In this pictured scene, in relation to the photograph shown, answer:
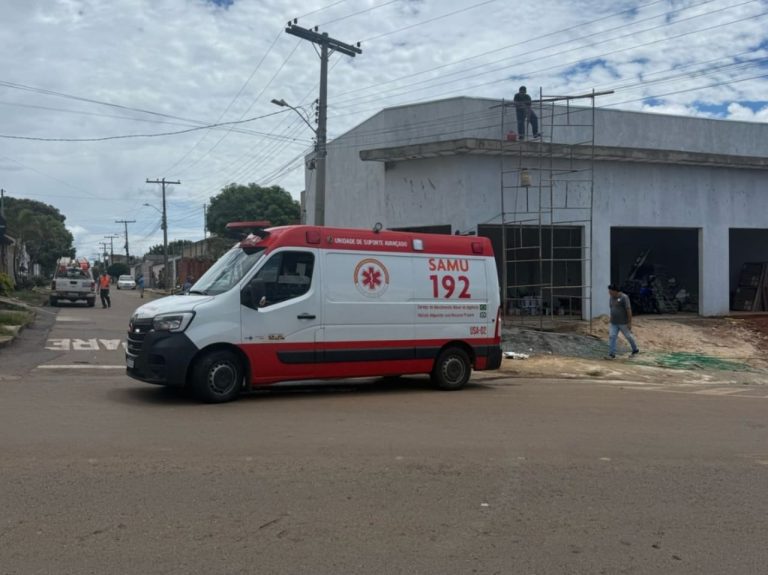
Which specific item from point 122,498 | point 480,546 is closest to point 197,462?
point 122,498

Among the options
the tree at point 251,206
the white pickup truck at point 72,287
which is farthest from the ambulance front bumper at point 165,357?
the tree at point 251,206

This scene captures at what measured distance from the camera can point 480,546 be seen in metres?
4.61

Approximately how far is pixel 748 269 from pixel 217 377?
20.5 meters

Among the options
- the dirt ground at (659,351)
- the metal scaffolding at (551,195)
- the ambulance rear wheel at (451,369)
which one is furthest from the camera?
the metal scaffolding at (551,195)

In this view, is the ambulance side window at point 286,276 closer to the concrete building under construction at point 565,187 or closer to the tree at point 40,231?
the concrete building under construction at point 565,187

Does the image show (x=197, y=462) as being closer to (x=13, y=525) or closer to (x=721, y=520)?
(x=13, y=525)

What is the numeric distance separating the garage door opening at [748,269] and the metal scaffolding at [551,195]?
20.2ft

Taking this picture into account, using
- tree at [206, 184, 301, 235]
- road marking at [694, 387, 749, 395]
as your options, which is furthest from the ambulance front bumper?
tree at [206, 184, 301, 235]

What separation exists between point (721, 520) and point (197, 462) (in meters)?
4.26

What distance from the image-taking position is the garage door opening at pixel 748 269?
74.9 ft

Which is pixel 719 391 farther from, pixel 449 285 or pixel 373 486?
pixel 373 486

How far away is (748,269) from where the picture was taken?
2386cm

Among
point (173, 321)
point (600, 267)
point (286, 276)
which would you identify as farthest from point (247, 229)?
point (600, 267)

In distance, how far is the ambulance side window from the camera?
32.0ft
